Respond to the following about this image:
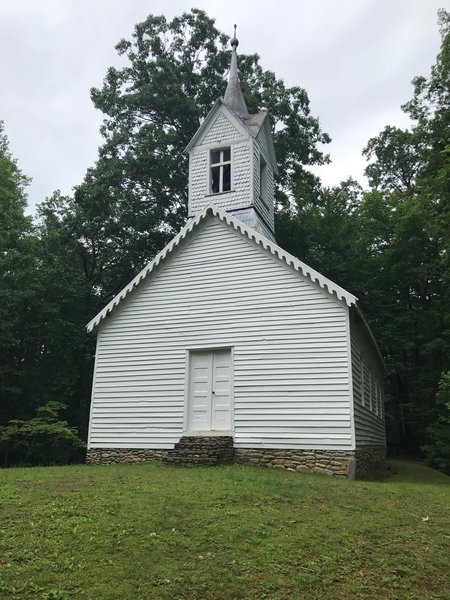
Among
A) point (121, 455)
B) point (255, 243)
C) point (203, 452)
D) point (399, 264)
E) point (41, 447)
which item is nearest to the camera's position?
point (203, 452)

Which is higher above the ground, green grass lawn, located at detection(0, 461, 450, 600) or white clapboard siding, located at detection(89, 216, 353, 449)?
white clapboard siding, located at detection(89, 216, 353, 449)

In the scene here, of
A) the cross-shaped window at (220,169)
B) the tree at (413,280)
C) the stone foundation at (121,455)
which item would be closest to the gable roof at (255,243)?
the stone foundation at (121,455)

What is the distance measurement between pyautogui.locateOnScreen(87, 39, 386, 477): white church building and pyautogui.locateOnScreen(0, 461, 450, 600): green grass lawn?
11.3 ft

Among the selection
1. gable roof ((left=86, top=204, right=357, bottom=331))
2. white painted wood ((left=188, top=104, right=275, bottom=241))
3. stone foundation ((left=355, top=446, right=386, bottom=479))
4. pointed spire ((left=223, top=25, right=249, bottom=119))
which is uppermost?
pointed spire ((left=223, top=25, right=249, bottom=119))

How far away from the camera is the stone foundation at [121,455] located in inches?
566

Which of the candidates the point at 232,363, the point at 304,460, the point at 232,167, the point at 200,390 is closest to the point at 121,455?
the point at 200,390

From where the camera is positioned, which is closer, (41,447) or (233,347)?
(233,347)

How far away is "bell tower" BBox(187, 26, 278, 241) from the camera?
18.1 m

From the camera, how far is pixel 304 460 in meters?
12.6

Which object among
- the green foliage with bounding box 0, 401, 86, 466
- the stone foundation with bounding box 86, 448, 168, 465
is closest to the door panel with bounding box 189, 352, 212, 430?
the stone foundation with bounding box 86, 448, 168, 465

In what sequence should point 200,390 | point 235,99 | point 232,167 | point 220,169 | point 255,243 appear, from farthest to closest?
point 235,99 → point 220,169 → point 232,167 → point 255,243 → point 200,390

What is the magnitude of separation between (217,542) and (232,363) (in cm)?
811

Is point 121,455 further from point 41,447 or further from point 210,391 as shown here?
point 41,447

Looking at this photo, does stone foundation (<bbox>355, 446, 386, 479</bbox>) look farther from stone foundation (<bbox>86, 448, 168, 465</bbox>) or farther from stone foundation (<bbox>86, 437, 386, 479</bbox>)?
stone foundation (<bbox>86, 448, 168, 465</bbox>)
